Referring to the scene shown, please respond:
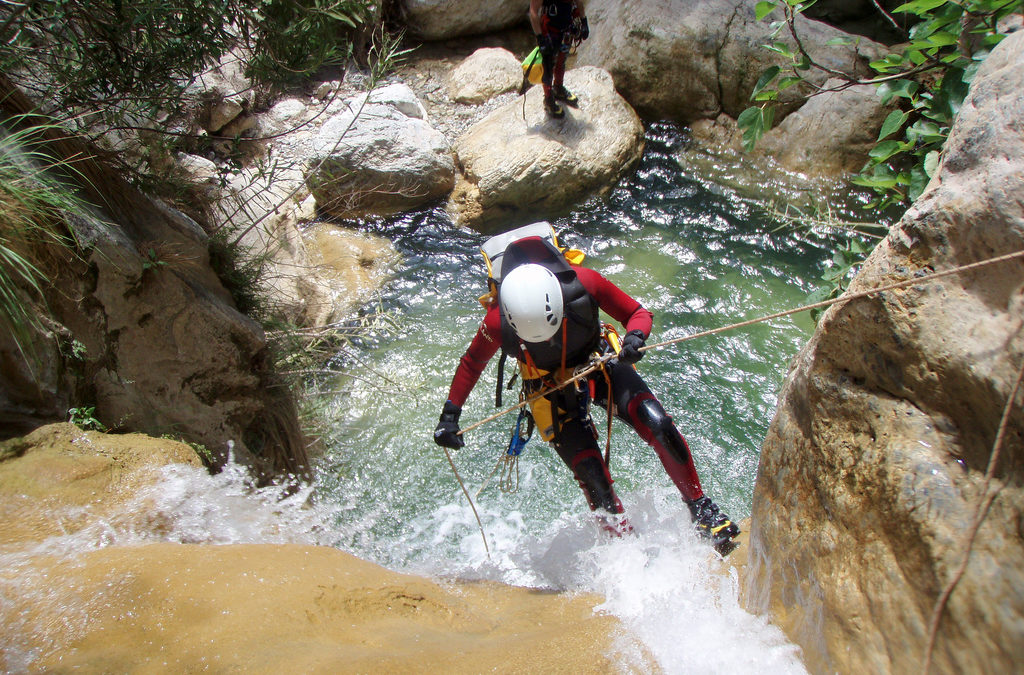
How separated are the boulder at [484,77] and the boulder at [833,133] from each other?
3.61m

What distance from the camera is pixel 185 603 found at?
202cm

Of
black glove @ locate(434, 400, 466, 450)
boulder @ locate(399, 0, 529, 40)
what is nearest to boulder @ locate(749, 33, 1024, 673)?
black glove @ locate(434, 400, 466, 450)

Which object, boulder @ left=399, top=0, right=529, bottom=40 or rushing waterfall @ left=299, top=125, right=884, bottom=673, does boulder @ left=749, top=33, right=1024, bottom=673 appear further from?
boulder @ left=399, top=0, right=529, bottom=40

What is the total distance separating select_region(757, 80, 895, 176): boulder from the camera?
22.3 ft

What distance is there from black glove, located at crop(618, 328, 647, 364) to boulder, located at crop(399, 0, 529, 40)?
788cm

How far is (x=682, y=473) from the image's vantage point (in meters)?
3.17

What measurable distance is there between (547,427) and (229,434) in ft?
6.11

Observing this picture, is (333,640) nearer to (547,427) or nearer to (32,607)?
(32,607)

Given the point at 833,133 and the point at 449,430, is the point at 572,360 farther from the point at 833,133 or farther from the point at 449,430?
the point at 833,133

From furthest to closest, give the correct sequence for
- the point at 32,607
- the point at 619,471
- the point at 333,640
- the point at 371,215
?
1. the point at 371,215
2. the point at 619,471
3. the point at 333,640
4. the point at 32,607

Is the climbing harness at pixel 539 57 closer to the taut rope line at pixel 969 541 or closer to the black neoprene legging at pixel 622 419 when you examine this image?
the black neoprene legging at pixel 622 419

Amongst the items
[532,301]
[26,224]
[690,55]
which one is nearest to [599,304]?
[532,301]

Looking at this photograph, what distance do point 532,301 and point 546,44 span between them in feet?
15.7

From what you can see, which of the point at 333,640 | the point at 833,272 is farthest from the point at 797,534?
the point at 833,272
